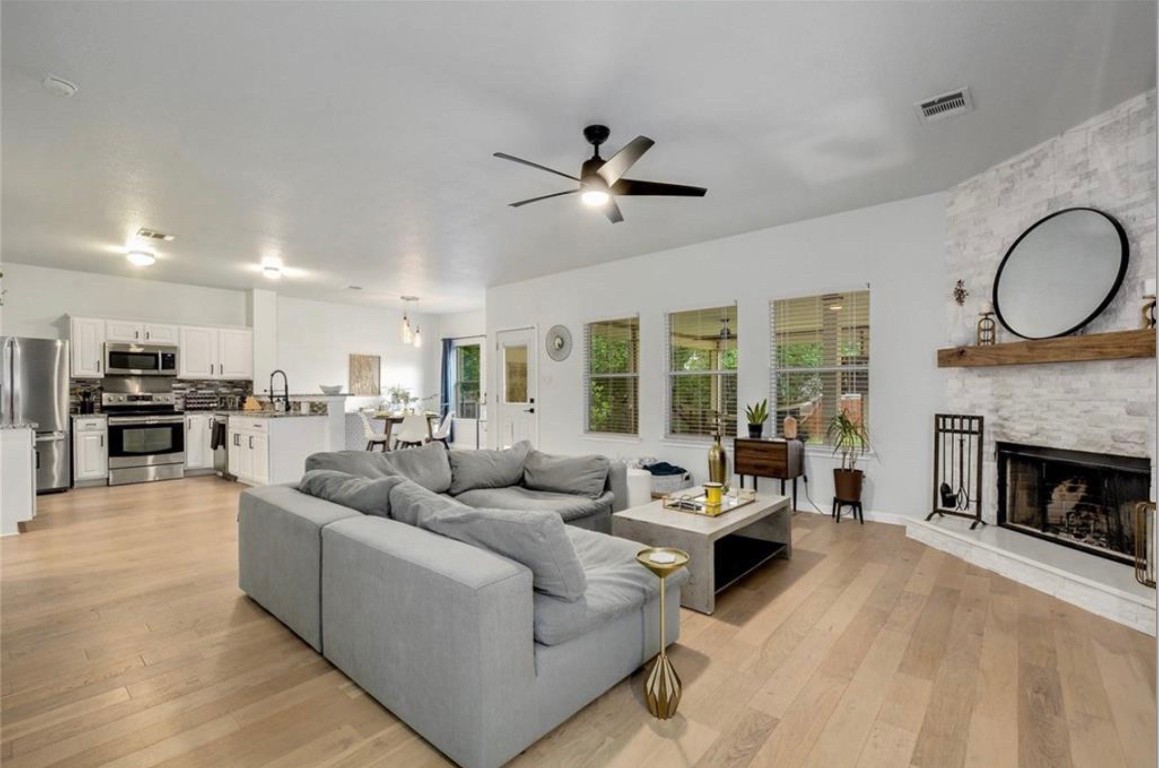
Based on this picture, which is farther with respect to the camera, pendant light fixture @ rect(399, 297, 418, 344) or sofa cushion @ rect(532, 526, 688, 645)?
pendant light fixture @ rect(399, 297, 418, 344)

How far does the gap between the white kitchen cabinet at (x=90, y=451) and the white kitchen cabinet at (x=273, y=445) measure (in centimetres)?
138

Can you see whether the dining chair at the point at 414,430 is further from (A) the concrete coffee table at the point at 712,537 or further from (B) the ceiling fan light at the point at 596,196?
(B) the ceiling fan light at the point at 596,196

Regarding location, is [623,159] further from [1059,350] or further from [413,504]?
[1059,350]

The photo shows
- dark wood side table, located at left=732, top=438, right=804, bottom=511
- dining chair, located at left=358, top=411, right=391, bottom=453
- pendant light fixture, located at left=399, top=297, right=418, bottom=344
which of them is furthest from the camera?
pendant light fixture, located at left=399, top=297, right=418, bottom=344

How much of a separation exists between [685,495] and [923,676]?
1638mm

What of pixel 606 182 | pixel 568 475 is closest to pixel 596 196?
pixel 606 182

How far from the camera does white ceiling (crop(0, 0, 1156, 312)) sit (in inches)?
89.2

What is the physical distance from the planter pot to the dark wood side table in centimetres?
34

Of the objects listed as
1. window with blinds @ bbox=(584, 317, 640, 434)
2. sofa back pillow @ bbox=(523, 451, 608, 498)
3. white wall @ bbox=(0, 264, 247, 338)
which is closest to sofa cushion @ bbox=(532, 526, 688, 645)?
sofa back pillow @ bbox=(523, 451, 608, 498)

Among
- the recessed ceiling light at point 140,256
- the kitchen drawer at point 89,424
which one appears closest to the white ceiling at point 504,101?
the recessed ceiling light at point 140,256

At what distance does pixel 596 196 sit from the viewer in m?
3.19

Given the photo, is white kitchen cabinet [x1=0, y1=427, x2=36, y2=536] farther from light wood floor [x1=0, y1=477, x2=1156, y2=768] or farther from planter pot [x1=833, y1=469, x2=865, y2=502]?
planter pot [x1=833, y1=469, x2=865, y2=502]

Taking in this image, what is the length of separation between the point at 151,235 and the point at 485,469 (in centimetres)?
419

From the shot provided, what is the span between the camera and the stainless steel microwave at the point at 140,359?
6648mm
